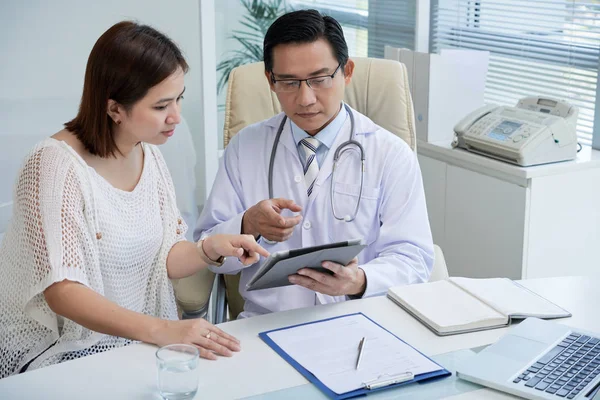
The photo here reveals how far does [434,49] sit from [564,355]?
2465 mm

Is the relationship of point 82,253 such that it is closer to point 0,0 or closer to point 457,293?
point 457,293

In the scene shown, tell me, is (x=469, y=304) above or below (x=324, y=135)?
below

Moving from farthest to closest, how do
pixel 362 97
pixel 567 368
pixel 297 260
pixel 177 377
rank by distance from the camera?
1. pixel 362 97
2. pixel 297 260
3. pixel 567 368
4. pixel 177 377

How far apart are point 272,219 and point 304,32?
19.2 inches

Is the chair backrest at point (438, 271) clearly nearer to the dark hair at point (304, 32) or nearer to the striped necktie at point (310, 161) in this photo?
the striped necktie at point (310, 161)

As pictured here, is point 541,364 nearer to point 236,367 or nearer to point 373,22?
point 236,367

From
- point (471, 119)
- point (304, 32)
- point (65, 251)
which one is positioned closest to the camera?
point (65, 251)

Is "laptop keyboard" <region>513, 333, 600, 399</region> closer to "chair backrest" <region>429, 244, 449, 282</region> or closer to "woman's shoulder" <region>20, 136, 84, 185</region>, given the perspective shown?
"chair backrest" <region>429, 244, 449, 282</region>

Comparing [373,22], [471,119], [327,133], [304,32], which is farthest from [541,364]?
[373,22]

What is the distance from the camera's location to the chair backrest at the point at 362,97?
2.26 meters

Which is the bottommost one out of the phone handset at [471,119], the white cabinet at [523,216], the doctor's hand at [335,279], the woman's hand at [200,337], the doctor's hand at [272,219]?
the white cabinet at [523,216]

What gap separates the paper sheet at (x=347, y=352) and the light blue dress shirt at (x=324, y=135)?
0.57 metres

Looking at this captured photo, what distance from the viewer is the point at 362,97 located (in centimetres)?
230

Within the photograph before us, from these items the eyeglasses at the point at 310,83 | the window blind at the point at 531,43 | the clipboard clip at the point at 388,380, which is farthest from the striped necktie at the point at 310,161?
the window blind at the point at 531,43
